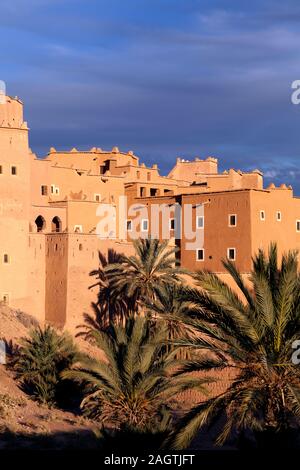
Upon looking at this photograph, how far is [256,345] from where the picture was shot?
13438 millimetres

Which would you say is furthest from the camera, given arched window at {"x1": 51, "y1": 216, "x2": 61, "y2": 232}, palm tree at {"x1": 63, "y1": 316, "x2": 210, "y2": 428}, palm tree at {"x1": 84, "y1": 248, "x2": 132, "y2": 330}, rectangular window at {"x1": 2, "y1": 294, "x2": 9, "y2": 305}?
arched window at {"x1": 51, "y1": 216, "x2": 61, "y2": 232}

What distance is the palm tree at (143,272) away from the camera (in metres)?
34.0

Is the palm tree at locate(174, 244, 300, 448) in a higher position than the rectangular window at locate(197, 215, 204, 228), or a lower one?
lower

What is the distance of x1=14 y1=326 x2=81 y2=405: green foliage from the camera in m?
23.6

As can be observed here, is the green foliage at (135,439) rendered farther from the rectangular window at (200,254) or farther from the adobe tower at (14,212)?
the rectangular window at (200,254)

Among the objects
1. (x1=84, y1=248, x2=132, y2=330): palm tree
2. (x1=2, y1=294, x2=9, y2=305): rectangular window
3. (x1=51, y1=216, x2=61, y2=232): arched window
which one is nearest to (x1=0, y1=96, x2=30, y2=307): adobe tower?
(x1=2, y1=294, x2=9, y2=305): rectangular window

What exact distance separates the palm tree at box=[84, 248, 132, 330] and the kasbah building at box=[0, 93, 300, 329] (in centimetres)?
37

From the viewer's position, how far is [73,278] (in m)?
34.2

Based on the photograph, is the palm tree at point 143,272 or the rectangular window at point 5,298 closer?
the rectangular window at point 5,298

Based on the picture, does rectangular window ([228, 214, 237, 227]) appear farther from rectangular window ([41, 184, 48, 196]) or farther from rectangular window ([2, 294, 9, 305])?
rectangular window ([2, 294, 9, 305])

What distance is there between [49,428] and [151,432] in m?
4.53

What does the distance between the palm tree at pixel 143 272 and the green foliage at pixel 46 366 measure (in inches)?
346

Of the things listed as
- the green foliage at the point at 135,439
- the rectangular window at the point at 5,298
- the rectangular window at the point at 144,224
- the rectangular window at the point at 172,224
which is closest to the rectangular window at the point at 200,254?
the rectangular window at the point at 172,224

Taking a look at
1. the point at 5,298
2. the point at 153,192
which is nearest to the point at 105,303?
the point at 5,298
